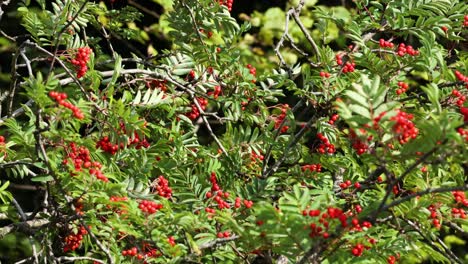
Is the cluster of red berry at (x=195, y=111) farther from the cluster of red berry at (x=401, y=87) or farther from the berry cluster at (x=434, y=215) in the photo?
the berry cluster at (x=434, y=215)

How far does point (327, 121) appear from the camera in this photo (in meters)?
3.04

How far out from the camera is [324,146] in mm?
3064

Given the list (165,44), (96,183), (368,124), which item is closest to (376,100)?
(368,124)

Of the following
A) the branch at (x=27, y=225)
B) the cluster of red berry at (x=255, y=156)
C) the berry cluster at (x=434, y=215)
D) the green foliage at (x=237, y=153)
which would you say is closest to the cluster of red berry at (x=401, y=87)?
the green foliage at (x=237, y=153)

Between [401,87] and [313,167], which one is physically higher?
[401,87]

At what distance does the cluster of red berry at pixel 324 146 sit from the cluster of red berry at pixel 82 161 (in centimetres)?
91

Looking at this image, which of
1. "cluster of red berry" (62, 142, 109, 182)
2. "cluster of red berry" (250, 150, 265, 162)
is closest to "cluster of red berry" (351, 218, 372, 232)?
"cluster of red berry" (62, 142, 109, 182)

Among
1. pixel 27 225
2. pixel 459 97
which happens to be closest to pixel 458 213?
pixel 459 97

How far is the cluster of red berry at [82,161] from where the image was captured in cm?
235

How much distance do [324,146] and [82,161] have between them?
1.00 metres

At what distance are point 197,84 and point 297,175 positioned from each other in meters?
0.64

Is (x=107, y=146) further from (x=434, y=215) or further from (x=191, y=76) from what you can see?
(x=434, y=215)

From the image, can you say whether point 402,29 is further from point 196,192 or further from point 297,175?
point 196,192

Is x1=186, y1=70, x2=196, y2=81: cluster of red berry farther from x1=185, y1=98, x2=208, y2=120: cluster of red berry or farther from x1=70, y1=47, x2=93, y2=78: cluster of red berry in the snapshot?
x1=70, y1=47, x2=93, y2=78: cluster of red berry
